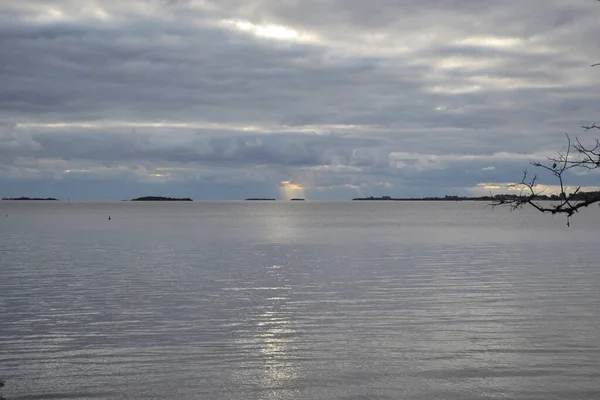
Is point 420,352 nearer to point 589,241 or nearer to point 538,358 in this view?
point 538,358

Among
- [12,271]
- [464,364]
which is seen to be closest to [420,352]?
[464,364]

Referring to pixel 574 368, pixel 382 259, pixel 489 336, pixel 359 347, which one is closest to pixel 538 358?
pixel 574 368

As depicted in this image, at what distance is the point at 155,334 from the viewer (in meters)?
27.0

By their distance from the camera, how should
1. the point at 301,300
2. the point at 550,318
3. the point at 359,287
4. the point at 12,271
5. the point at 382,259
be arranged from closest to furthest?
the point at 550,318
the point at 301,300
the point at 359,287
the point at 12,271
the point at 382,259

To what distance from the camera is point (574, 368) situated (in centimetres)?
2172

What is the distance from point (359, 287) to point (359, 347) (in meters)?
16.8

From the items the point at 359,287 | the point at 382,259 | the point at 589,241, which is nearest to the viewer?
the point at 359,287

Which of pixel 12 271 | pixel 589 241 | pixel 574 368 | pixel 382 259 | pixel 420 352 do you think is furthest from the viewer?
pixel 589 241

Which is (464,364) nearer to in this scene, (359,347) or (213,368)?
(359,347)

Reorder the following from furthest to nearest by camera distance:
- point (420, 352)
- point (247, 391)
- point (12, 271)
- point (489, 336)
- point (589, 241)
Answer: point (589, 241) < point (12, 271) < point (489, 336) < point (420, 352) < point (247, 391)

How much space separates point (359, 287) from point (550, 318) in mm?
13354

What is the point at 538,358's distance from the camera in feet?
75.7

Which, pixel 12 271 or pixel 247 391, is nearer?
pixel 247 391

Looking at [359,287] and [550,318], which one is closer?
[550,318]
